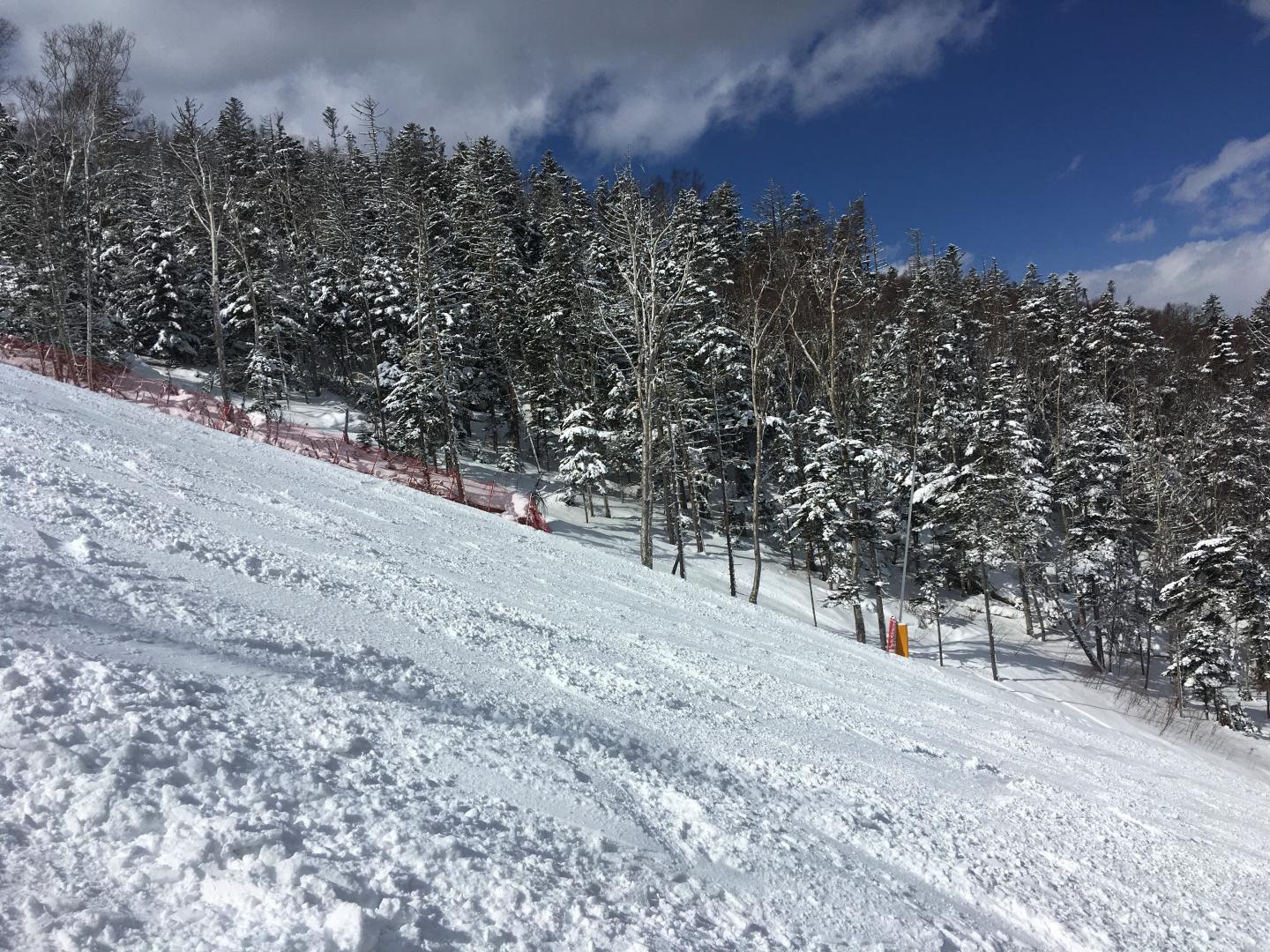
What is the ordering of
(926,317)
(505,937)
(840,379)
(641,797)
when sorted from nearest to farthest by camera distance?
1. (505,937)
2. (641,797)
3. (840,379)
4. (926,317)

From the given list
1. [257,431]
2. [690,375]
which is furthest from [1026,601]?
[257,431]

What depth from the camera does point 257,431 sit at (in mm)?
20297

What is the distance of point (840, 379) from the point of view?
92.8 ft

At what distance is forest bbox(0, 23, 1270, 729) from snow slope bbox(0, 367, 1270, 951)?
498 inches

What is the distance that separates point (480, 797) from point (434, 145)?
59752mm

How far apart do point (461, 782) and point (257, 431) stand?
21.1m

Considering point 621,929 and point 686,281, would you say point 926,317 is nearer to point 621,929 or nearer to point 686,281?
point 686,281

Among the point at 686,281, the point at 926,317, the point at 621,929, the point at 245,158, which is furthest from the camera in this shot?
the point at 245,158

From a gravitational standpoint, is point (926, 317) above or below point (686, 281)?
above

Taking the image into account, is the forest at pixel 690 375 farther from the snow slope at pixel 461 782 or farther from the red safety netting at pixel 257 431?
the snow slope at pixel 461 782

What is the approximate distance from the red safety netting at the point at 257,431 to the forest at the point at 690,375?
9.91ft

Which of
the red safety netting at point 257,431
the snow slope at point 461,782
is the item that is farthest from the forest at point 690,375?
the snow slope at point 461,782

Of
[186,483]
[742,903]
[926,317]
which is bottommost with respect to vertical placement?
[742,903]

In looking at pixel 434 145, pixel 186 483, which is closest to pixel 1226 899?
pixel 186 483
